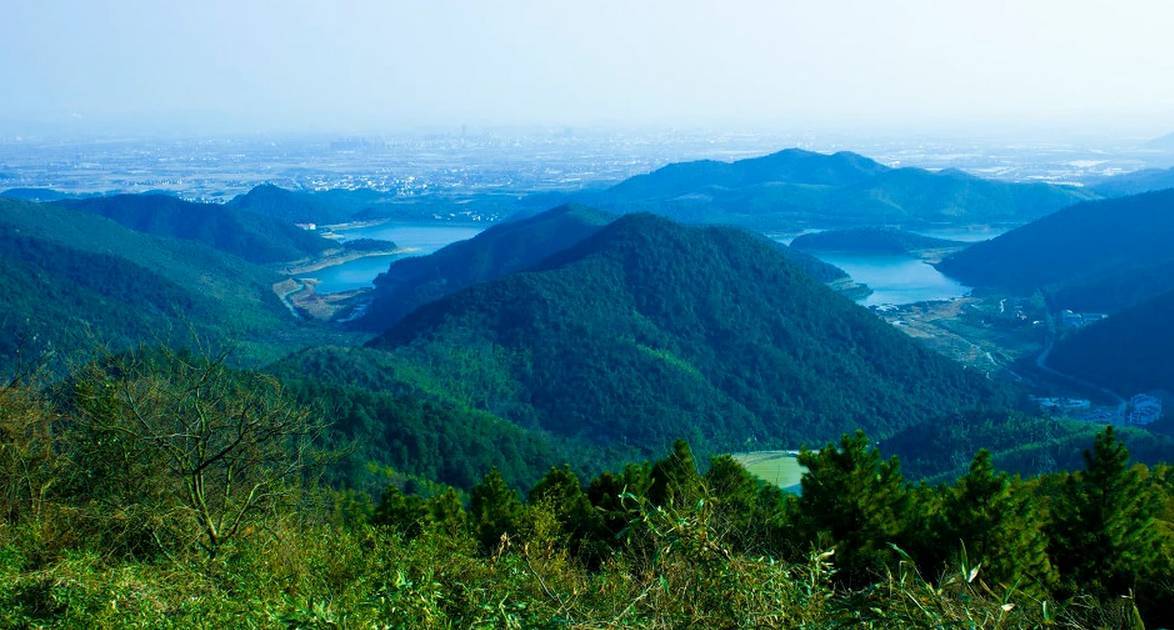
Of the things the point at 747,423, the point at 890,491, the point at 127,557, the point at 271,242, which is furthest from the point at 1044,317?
the point at 271,242

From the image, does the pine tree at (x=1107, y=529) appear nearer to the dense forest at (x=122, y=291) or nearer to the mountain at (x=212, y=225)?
the dense forest at (x=122, y=291)

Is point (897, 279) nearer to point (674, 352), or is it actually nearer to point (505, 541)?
point (674, 352)

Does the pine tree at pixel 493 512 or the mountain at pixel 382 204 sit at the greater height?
the pine tree at pixel 493 512

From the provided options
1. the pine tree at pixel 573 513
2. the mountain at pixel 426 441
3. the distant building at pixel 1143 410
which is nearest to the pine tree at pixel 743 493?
the pine tree at pixel 573 513

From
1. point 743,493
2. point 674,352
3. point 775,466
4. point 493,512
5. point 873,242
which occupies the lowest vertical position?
point 873,242

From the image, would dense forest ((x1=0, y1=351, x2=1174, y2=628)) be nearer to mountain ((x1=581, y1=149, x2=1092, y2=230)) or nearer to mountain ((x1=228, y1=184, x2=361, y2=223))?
mountain ((x1=581, y1=149, x2=1092, y2=230))

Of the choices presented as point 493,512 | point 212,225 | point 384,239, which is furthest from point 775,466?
point 384,239
